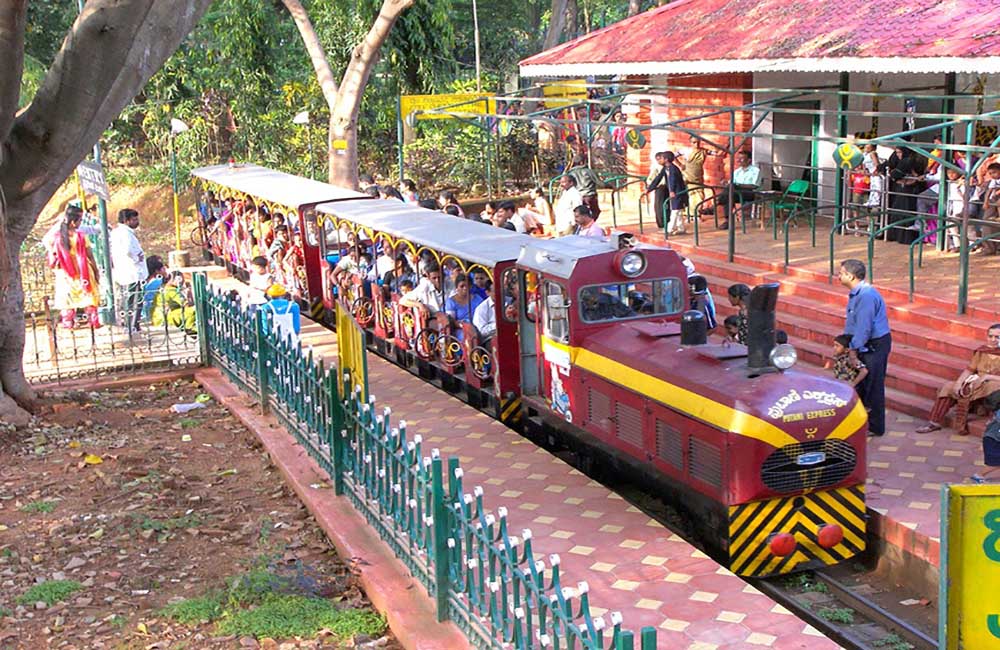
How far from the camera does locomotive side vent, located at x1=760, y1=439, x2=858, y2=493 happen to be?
7.80 meters

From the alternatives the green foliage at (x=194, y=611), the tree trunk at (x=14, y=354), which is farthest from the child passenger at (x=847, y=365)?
the tree trunk at (x=14, y=354)

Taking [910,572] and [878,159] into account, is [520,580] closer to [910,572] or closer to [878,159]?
[910,572]

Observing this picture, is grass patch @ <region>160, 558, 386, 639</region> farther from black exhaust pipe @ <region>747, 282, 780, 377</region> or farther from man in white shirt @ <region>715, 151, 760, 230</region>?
man in white shirt @ <region>715, 151, 760, 230</region>

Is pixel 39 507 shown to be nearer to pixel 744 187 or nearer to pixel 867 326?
pixel 867 326

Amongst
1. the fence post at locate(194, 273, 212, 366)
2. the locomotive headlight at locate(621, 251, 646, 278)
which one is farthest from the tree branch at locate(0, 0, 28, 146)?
the locomotive headlight at locate(621, 251, 646, 278)

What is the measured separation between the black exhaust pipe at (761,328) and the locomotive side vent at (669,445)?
72 centimetres

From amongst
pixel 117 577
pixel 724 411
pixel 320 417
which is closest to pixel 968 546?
pixel 724 411

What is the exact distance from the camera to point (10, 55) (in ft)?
31.2

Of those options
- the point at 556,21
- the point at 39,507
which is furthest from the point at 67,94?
the point at 556,21

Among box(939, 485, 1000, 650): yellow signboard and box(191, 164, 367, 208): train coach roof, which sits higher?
box(191, 164, 367, 208): train coach roof

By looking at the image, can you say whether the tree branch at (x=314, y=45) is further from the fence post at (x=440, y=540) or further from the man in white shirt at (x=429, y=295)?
the fence post at (x=440, y=540)

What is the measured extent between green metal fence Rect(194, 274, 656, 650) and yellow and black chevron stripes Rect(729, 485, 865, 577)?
1383mm

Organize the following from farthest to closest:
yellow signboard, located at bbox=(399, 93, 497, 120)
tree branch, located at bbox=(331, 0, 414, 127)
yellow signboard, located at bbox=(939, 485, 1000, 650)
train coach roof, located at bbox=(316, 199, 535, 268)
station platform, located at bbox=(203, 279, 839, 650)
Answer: yellow signboard, located at bbox=(399, 93, 497, 120) < tree branch, located at bbox=(331, 0, 414, 127) < train coach roof, located at bbox=(316, 199, 535, 268) < station platform, located at bbox=(203, 279, 839, 650) < yellow signboard, located at bbox=(939, 485, 1000, 650)

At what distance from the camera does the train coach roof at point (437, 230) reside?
11227 millimetres
